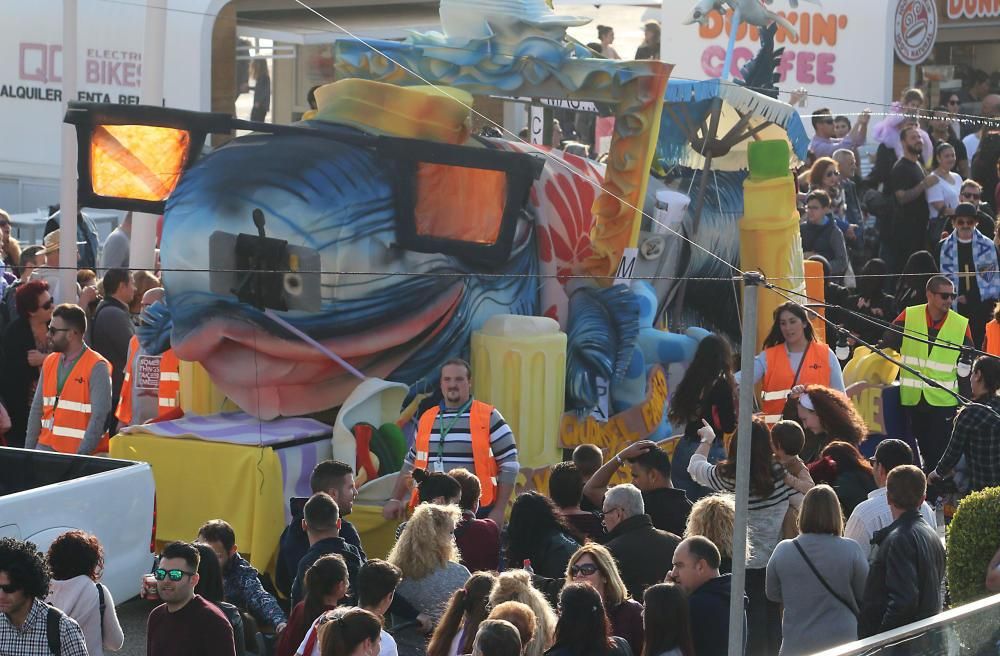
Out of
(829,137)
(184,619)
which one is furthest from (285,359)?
(829,137)

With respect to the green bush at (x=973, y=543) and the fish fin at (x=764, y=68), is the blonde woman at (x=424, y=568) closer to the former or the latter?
the green bush at (x=973, y=543)

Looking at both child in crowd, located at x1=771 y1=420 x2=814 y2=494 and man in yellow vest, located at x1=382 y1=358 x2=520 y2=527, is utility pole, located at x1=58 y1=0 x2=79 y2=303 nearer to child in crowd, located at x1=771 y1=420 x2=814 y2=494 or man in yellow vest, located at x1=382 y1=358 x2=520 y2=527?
man in yellow vest, located at x1=382 y1=358 x2=520 y2=527

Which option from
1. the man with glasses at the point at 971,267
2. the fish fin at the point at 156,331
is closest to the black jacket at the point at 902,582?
the fish fin at the point at 156,331

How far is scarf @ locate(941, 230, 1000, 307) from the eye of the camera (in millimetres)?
12617

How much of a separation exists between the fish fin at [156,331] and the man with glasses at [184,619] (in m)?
4.25

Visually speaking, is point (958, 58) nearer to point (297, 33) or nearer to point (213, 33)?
point (213, 33)

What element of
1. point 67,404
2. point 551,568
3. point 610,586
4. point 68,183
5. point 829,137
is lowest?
point 551,568

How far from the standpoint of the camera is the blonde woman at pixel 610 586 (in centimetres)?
553

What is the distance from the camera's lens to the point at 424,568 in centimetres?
598

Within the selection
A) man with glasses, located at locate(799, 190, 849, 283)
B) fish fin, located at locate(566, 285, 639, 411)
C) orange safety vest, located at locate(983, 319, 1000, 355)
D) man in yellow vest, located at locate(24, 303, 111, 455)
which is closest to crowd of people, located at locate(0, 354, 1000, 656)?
fish fin, located at locate(566, 285, 639, 411)

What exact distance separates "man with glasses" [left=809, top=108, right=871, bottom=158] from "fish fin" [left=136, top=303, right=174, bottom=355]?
9231mm

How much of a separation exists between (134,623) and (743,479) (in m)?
3.98

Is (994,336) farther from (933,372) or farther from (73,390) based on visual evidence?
(73,390)

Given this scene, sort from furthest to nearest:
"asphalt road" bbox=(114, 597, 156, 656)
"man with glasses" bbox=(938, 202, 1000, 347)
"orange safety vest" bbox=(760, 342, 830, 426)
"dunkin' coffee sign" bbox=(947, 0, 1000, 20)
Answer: "dunkin' coffee sign" bbox=(947, 0, 1000, 20)
"man with glasses" bbox=(938, 202, 1000, 347)
"orange safety vest" bbox=(760, 342, 830, 426)
"asphalt road" bbox=(114, 597, 156, 656)
